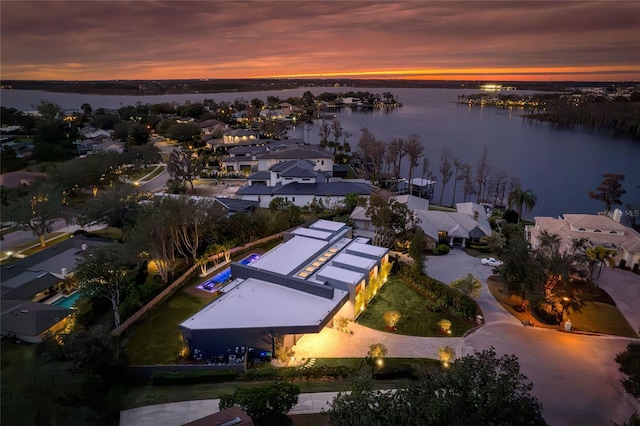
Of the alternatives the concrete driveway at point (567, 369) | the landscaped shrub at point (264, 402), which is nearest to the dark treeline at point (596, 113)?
the concrete driveway at point (567, 369)

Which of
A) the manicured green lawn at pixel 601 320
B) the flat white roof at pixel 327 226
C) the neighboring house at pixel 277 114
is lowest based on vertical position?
the manicured green lawn at pixel 601 320

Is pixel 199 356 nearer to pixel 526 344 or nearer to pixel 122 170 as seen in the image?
pixel 526 344

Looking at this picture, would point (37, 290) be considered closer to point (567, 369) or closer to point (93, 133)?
point (567, 369)

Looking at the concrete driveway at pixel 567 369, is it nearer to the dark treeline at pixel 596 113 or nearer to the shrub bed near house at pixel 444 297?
the shrub bed near house at pixel 444 297

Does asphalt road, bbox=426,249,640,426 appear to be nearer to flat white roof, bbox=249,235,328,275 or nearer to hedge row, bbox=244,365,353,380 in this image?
hedge row, bbox=244,365,353,380

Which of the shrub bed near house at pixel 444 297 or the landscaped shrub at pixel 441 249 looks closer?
the shrub bed near house at pixel 444 297
